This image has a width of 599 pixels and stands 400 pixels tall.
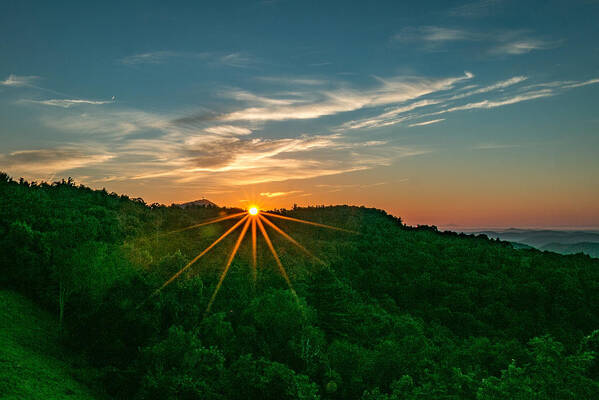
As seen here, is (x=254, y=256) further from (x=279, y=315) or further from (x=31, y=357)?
(x=31, y=357)

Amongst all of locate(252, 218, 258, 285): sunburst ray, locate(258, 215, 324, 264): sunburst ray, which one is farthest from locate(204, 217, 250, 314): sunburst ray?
locate(258, 215, 324, 264): sunburst ray

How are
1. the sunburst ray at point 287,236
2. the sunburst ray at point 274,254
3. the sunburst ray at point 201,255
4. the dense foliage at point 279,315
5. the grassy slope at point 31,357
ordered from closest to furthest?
the grassy slope at point 31,357 < the dense foliage at point 279,315 < the sunburst ray at point 201,255 < the sunburst ray at point 274,254 < the sunburst ray at point 287,236

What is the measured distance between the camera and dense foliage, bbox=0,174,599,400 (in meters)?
34.6

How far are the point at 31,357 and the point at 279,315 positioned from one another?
2122cm

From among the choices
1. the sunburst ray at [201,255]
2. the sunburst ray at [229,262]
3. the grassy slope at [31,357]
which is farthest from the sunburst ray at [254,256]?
the grassy slope at [31,357]

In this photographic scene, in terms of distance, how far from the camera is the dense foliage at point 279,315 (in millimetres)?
34625

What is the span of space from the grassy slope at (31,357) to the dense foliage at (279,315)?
1.80m

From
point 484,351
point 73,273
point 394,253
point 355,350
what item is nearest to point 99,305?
point 73,273

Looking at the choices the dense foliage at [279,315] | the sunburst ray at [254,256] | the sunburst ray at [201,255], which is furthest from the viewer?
the sunburst ray at [254,256]

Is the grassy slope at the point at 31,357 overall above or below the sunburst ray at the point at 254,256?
below

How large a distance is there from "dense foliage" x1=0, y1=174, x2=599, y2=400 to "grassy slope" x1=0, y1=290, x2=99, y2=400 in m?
1.80

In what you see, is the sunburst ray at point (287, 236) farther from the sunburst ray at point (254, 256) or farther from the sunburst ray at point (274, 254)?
the sunburst ray at point (254, 256)

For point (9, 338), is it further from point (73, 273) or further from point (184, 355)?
point (184, 355)

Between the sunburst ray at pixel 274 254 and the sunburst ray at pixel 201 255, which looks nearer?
the sunburst ray at pixel 201 255
